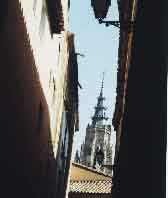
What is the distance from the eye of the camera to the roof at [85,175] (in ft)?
100

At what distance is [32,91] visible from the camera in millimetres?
12578

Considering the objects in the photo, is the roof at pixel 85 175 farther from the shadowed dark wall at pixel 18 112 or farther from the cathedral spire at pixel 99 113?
the cathedral spire at pixel 99 113

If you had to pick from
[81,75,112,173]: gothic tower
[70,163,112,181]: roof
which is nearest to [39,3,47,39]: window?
[70,163,112,181]: roof

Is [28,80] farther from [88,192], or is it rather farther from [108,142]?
[108,142]

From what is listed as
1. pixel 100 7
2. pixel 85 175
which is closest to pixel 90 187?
pixel 85 175

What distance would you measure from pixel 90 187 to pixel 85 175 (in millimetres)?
3299

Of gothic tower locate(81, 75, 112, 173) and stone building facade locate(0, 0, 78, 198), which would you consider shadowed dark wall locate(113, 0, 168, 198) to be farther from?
gothic tower locate(81, 75, 112, 173)

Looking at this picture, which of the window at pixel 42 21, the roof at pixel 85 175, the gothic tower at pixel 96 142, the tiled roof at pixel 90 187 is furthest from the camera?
the gothic tower at pixel 96 142

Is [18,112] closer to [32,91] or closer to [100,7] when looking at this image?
[32,91]

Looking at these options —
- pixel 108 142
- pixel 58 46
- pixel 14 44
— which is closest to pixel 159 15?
pixel 14 44

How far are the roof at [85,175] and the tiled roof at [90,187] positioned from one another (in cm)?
210

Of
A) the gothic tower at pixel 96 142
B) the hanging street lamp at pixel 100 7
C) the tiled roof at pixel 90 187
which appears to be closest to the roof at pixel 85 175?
the tiled roof at pixel 90 187

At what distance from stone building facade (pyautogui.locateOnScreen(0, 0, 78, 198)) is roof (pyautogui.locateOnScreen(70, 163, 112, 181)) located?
10088mm

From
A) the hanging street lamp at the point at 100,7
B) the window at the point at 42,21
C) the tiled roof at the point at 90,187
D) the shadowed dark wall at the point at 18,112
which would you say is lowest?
the tiled roof at the point at 90,187
